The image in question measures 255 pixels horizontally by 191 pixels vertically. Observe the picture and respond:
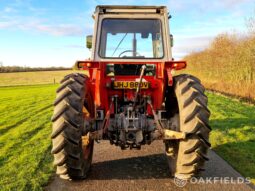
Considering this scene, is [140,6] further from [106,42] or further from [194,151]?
[194,151]

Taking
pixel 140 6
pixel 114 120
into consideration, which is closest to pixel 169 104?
pixel 114 120

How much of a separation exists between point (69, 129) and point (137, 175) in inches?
56.1

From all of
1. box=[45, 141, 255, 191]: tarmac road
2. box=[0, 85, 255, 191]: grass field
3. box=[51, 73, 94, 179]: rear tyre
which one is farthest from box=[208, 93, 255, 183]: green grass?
box=[51, 73, 94, 179]: rear tyre

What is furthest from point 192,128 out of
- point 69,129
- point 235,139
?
point 235,139

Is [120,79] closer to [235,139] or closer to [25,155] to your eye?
[25,155]

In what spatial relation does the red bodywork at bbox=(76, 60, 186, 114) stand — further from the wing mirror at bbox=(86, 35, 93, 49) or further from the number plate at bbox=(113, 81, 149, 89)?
the wing mirror at bbox=(86, 35, 93, 49)

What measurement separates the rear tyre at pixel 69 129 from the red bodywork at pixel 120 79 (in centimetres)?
44

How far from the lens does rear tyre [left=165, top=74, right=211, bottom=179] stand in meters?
4.53

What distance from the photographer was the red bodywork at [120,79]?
5.11m

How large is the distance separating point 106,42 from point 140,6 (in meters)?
0.83

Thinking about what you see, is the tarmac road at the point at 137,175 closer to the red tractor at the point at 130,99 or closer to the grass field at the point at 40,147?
the red tractor at the point at 130,99

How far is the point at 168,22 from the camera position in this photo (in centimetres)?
566

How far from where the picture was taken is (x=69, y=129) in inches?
175

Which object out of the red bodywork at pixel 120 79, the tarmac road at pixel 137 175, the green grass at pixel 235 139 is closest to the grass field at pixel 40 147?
the green grass at pixel 235 139
